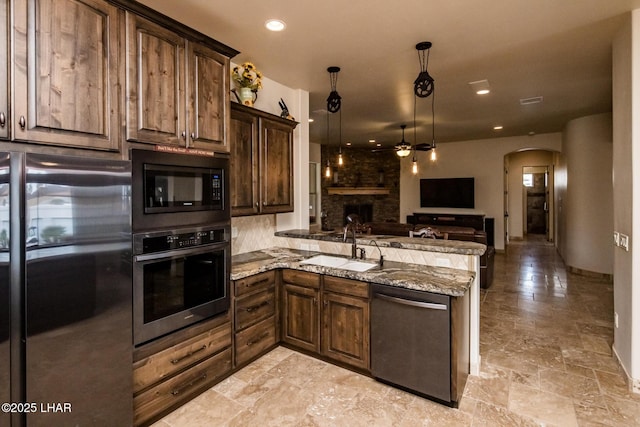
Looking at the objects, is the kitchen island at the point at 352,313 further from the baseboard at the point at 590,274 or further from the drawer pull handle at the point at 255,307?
the baseboard at the point at 590,274

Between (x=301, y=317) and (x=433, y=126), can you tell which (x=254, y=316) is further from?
(x=433, y=126)

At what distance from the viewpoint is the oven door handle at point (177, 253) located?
2.04 m

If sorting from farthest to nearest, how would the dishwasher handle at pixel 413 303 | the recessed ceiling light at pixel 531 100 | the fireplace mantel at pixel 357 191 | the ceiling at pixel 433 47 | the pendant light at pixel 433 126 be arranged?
the fireplace mantel at pixel 357 191 < the recessed ceiling light at pixel 531 100 < the pendant light at pixel 433 126 < the ceiling at pixel 433 47 < the dishwasher handle at pixel 413 303

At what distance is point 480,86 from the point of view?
427 cm

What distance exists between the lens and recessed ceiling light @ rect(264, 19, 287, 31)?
2623 mm

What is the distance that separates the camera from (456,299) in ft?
7.48

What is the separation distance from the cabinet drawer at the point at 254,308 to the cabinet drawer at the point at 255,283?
0.05 metres

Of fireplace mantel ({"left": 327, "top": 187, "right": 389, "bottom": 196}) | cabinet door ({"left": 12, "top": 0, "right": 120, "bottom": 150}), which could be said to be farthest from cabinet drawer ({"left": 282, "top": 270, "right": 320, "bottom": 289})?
fireplace mantel ({"left": 327, "top": 187, "right": 389, "bottom": 196})

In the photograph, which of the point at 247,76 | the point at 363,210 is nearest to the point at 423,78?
the point at 247,76

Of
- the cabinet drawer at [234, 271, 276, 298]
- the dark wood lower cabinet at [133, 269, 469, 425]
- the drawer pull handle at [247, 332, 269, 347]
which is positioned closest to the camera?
the dark wood lower cabinet at [133, 269, 469, 425]

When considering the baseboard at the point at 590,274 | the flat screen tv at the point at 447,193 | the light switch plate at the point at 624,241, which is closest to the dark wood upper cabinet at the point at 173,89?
the light switch plate at the point at 624,241

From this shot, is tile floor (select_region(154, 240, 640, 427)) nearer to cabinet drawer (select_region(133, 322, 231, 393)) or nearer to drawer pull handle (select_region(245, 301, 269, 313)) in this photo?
cabinet drawer (select_region(133, 322, 231, 393))

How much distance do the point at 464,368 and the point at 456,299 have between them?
0.71 metres

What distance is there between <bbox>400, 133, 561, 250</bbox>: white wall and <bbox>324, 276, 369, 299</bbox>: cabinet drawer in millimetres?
7003
